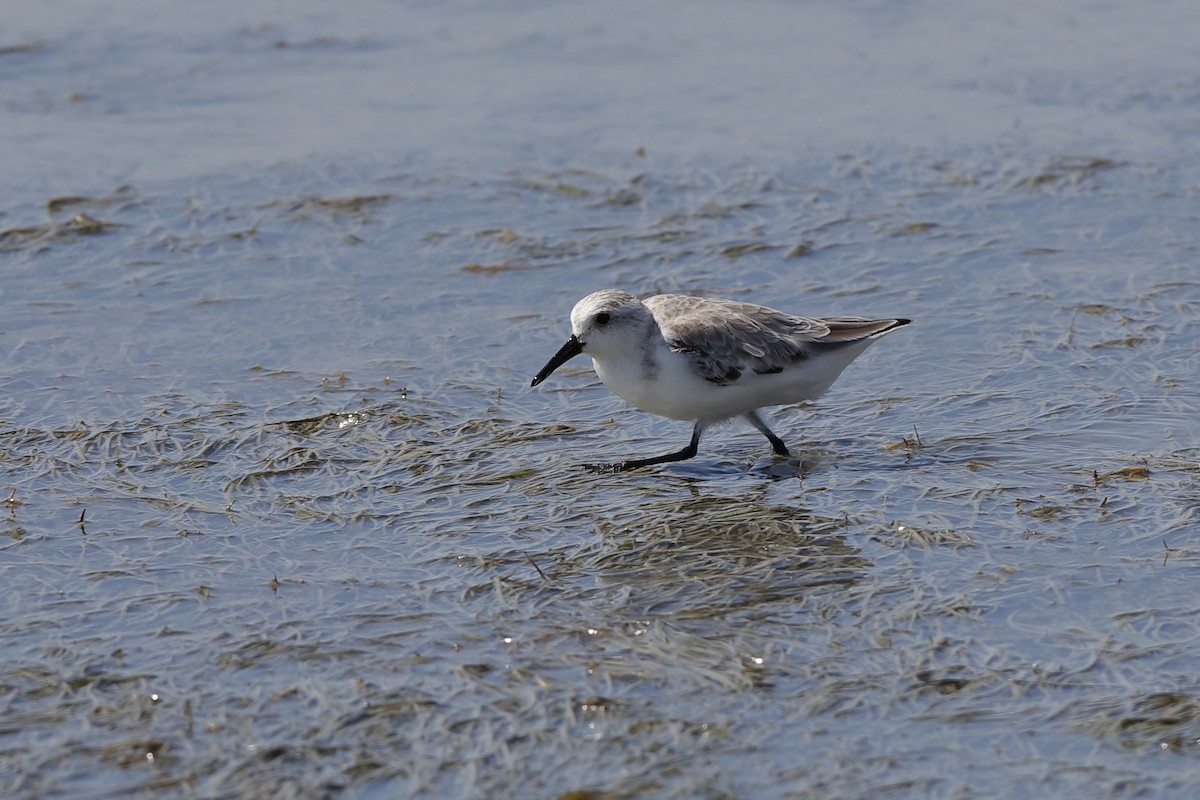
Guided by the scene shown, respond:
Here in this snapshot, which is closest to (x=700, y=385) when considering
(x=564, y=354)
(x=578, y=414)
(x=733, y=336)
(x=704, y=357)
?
(x=704, y=357)

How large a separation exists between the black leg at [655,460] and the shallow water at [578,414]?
0.20 m

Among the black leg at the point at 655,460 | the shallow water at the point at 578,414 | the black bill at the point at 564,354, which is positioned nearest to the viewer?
the shallow water at the point at 578,414

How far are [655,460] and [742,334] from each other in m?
0.75

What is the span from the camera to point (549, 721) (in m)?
5.00

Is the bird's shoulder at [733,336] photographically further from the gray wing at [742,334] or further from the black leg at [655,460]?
the black leg at [655,460]

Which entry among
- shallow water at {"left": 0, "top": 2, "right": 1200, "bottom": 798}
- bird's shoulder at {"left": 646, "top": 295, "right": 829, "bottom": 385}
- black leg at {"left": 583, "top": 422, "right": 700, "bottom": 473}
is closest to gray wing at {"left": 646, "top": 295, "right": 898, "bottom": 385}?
bird's shoulder at {"left": 646, "top": 295, "right": 829, "bottom": 385}

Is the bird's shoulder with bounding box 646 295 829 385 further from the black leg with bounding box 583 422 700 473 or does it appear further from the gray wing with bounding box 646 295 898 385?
the black leg with bounding box 583 422 700 473

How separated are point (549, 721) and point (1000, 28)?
11163 millimetres

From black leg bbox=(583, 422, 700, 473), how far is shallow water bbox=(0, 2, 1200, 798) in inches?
8.0

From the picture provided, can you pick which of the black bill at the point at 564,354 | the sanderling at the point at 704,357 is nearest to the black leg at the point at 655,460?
the sanderling at the point at 704,357

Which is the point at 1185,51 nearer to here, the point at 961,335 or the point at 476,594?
the point at 961,335

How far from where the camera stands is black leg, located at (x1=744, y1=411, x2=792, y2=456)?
24.7 ft

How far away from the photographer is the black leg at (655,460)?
7.33m

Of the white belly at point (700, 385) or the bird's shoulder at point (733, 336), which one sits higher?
the bird's shoulder at point (733, 336)
